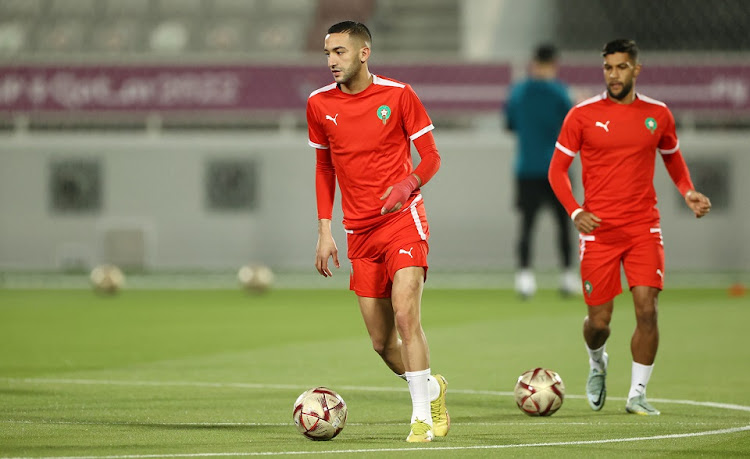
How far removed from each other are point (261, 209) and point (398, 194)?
66.7ft

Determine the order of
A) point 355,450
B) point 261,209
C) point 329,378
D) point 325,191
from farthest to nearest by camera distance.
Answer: point 261,209, point 329,378, point 325,191, point 355,450

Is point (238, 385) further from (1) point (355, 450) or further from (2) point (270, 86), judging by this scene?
(2) point (270, 86)

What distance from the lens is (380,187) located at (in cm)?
736

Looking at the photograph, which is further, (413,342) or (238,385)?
(238,385)

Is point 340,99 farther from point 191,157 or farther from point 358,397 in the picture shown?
point 191,157

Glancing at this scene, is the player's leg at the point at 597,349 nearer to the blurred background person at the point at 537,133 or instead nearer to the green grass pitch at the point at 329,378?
the green grass pitch at the point at 329,378

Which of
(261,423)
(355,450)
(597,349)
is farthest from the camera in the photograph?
(597,349)

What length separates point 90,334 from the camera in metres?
14.4

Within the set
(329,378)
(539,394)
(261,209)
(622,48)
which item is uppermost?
(622,48)

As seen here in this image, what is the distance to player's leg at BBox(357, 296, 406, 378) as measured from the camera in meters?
7.45

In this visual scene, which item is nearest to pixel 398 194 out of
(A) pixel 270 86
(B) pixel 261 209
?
(A) pixel 270 86

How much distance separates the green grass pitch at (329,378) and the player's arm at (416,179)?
3.96 ft

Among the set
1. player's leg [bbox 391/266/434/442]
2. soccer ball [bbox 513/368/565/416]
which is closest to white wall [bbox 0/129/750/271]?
soccer ball [bbox 513/368/565/416]

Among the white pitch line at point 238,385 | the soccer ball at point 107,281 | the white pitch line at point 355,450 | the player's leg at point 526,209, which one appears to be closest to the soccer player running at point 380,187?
the white pitch line at point 355,450
